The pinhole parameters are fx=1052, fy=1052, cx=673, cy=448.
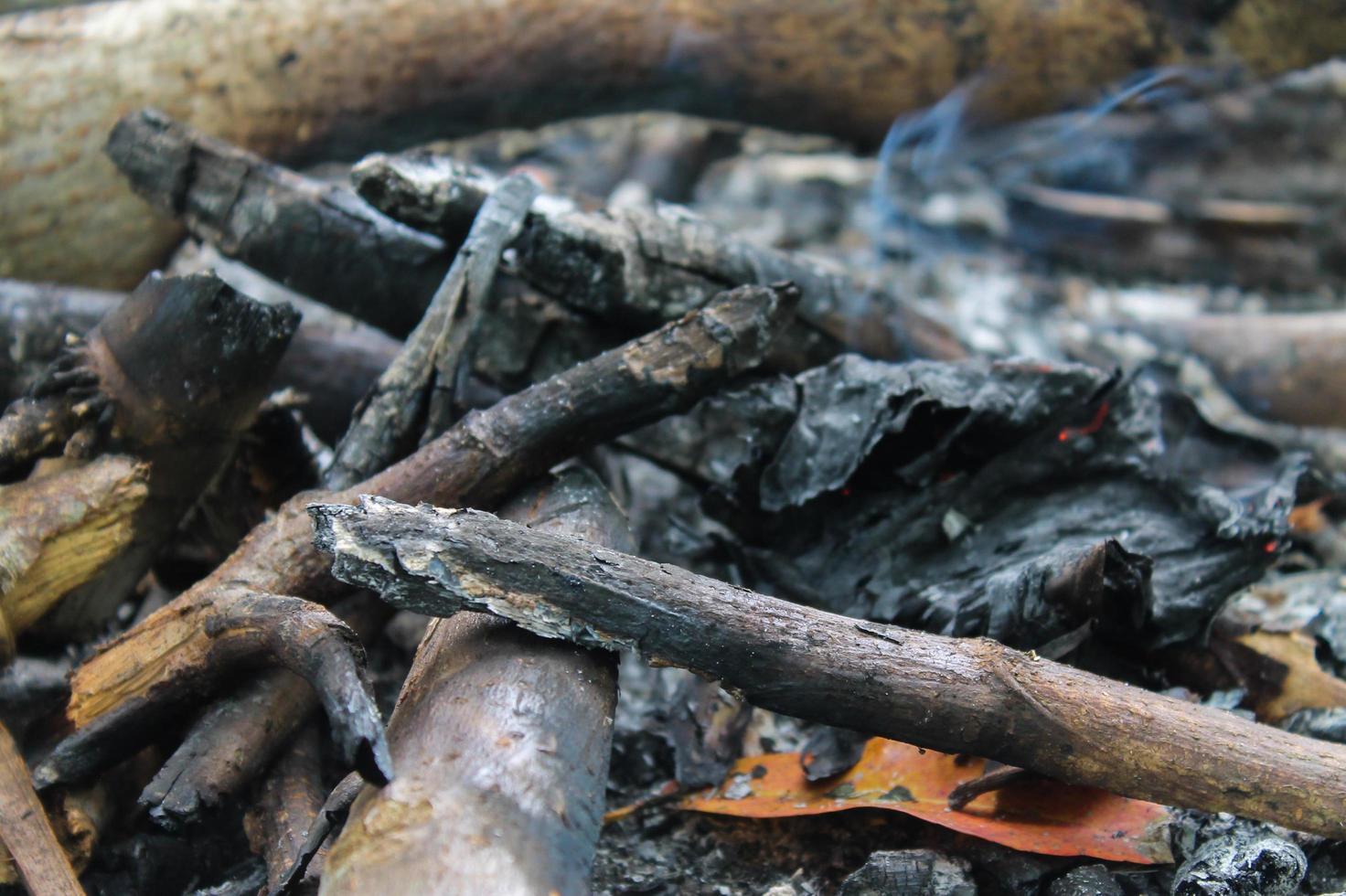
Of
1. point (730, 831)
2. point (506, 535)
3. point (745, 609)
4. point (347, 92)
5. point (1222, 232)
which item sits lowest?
point (730, 831)

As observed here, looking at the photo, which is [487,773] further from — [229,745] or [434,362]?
[434,362]

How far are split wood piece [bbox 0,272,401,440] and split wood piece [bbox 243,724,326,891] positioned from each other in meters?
1.09

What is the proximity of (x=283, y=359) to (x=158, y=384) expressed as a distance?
698 millimetres

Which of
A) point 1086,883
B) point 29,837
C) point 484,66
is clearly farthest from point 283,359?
point 1086,883

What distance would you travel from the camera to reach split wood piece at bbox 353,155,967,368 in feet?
7.73

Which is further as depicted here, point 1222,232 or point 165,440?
point 1222,232

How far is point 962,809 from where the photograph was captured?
1.81m

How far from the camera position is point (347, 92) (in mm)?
3656

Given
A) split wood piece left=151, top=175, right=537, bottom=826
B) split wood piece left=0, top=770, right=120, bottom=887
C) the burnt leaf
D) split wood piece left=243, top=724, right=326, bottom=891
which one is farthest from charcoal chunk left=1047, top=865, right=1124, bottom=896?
split wood piece left=0, top=770, right=120, bottom=887

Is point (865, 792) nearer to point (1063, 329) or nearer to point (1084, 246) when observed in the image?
point (1063, 329)

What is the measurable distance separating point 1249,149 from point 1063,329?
1.69 meters

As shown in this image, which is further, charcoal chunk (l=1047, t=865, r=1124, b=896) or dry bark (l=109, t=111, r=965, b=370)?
dry bark (l=109, t=111, r=965, b=370)

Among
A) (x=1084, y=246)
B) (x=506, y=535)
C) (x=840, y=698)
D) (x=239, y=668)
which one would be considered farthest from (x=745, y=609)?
(x=1084, y=246)

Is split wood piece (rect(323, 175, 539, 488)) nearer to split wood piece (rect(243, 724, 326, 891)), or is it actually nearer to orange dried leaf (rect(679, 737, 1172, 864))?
split wood piece (rect(243, 724, 326, 891))
